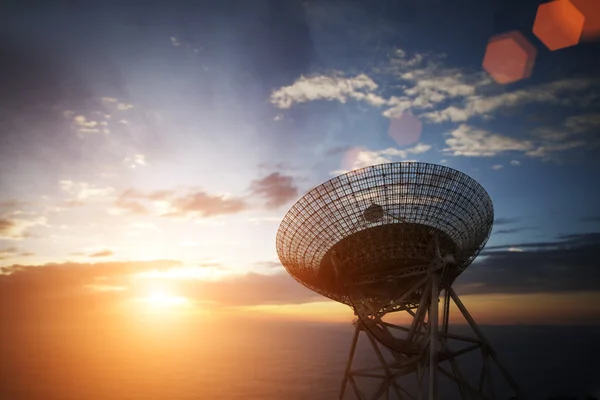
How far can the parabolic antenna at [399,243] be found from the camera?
30.2m

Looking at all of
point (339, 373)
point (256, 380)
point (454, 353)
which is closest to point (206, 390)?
point (256, 380)

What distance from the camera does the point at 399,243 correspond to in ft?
109

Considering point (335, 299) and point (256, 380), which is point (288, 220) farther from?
point (256, 380)

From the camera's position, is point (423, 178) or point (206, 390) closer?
point (423, 178)

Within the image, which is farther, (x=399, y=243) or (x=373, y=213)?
(x=399, y=243)

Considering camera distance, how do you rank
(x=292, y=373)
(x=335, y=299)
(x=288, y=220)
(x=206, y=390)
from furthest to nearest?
(x=292, y=373) < (x=206, y=390) < (x=335, y=299) < (x=288, y=220)

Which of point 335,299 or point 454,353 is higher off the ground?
point 335,299

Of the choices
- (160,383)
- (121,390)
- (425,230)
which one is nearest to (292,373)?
(160,383)

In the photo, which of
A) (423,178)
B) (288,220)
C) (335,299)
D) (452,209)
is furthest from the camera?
(335,299)

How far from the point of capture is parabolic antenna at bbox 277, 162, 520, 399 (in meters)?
30.2

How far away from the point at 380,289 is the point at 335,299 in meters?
6.45

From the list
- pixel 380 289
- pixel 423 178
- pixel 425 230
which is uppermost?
pixel 423 178

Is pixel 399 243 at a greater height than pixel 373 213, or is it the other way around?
pixel 373 213

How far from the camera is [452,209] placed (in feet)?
105
